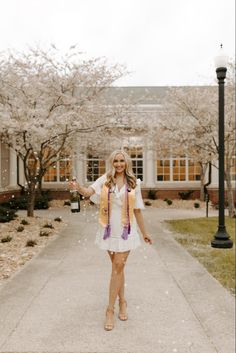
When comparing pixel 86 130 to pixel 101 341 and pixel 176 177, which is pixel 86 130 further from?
pixel 176 177

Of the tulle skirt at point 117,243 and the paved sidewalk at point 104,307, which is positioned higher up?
the tulle skirt at point 117,243

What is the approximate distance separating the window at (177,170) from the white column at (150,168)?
2.42 feet

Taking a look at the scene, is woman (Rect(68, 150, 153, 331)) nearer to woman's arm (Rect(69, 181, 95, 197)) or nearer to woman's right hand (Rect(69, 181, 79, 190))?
woman's arm (Rect(69, 181, 95, 197))

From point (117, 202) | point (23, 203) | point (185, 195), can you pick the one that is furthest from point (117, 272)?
point (185, 195)

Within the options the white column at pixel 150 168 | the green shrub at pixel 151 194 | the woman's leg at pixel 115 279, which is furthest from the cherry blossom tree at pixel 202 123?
the woman's leg at pixel 115 279

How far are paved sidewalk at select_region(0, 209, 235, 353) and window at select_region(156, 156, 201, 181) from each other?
18241 mm

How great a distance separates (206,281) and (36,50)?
10436 mm

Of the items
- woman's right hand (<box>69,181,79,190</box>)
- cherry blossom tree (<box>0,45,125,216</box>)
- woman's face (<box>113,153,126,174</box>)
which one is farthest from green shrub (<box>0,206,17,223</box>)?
woman's right hand (<box>69,181,79,190</box>)

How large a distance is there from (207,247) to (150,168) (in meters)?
15.8

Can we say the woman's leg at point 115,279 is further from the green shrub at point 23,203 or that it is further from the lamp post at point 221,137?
the green shrub at point 23,203

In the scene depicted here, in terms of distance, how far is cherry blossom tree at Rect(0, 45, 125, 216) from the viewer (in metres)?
Answer: 13.1

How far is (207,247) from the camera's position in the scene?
11617 millimetres

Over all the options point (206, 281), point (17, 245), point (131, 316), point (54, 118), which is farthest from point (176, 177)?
point (131, 316)

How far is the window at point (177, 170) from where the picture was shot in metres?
27.8
